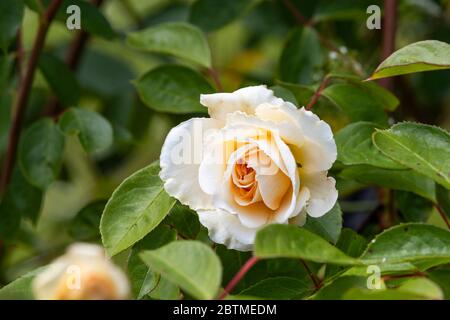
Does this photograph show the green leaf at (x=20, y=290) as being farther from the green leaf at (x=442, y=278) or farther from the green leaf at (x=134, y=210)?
the green leaf at (x=442, y=278)

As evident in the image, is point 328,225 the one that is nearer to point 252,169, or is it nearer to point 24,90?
point 252,169

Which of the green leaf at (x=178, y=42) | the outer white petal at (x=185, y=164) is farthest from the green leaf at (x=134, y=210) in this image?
the green leaf at (x=178, y=42)

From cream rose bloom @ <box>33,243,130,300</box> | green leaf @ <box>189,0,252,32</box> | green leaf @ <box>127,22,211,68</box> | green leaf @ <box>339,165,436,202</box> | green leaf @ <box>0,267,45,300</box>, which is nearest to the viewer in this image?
cream rose bloom @ <box>33,243,130,300</box>

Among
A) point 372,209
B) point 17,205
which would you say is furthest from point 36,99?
point 372,209

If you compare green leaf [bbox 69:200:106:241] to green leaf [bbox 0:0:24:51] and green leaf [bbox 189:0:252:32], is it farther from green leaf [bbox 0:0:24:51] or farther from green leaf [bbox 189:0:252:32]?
green leaf [bbox 189:0:252:32]

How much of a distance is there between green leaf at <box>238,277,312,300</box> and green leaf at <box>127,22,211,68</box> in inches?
12.2

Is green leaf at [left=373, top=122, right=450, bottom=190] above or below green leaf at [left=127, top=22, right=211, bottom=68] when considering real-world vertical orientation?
below

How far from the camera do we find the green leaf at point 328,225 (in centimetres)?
Answer: 68

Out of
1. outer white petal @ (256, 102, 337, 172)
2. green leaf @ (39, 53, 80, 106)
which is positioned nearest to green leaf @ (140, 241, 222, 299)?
outer white petal @ (256, 102, 337, 172)

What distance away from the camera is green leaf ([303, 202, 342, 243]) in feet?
2.23

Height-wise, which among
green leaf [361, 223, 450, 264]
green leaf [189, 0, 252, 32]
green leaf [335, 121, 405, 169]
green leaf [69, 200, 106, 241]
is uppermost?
green leaf [189, 0, 252, 32]

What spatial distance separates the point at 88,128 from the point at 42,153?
0.06 m

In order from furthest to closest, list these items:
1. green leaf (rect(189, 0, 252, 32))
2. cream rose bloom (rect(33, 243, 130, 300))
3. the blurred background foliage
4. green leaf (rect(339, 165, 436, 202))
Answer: green leaf (rect(189, 0, 252, 32)) < the blurred background foliage < green leaf (rect(339, 165, 436, 202)) < cream rose bloom (rect(33, 243, 130, 300))
